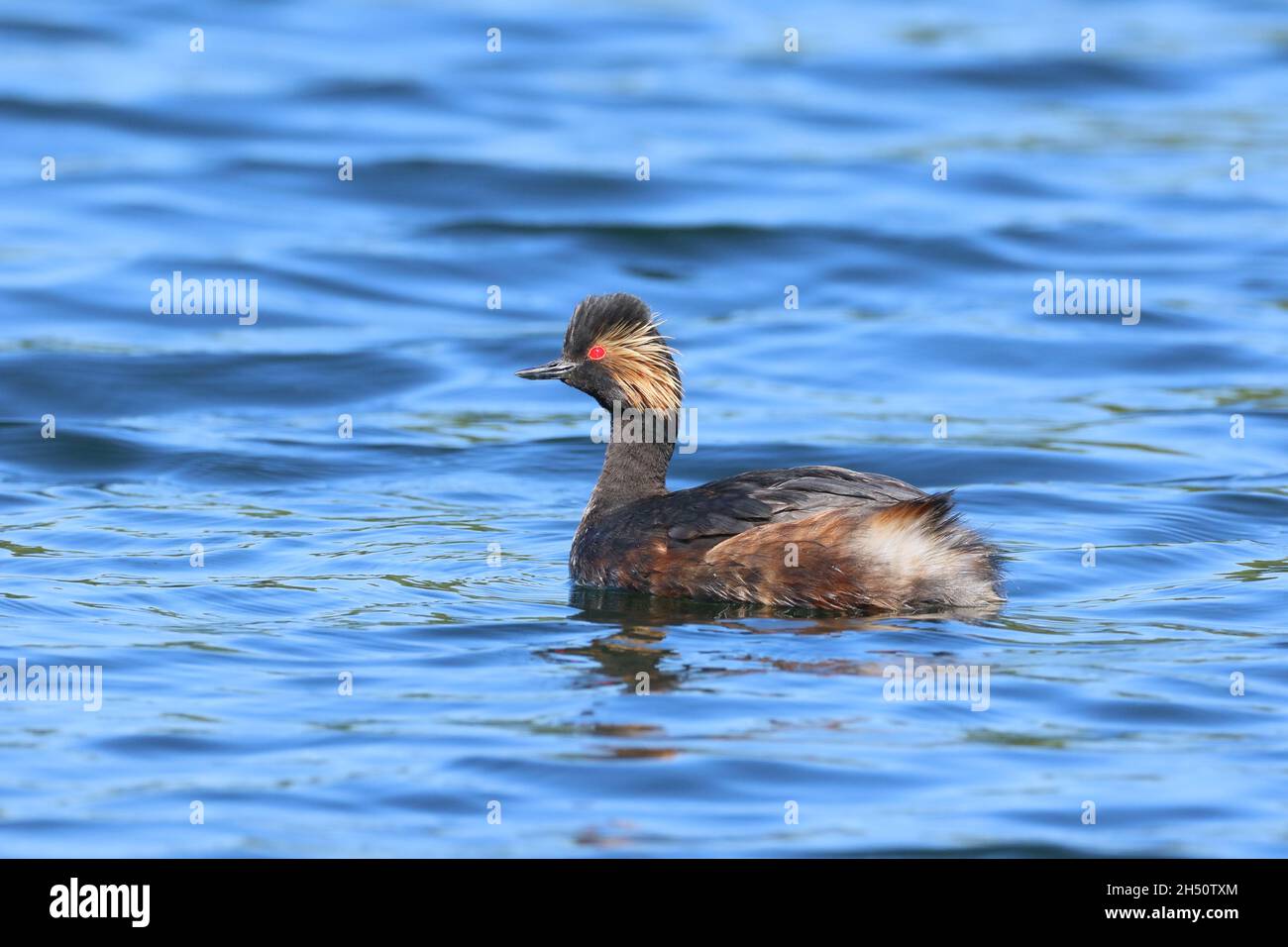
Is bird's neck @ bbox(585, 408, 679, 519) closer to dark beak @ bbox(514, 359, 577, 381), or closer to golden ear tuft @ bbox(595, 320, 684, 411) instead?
golden ear tuft @ bbox(595, 320, 684, 411)

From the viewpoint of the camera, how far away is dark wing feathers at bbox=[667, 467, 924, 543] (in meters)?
8.40

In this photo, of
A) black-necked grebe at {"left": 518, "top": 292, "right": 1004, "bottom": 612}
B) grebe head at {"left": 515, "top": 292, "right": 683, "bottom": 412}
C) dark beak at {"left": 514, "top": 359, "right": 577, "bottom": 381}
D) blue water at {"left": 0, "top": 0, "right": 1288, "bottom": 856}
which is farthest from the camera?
dark beak at {"left": 514, "top": 359, "right": 577, "bottom": 381}

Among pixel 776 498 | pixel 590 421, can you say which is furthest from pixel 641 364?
pixel 590 421

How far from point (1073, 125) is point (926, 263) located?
504 cm

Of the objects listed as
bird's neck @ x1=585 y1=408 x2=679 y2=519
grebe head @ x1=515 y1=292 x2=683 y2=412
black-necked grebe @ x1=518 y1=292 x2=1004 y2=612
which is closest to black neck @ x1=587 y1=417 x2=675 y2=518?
bird's neck @ x1=585 y1=408 x2=679 y2=519

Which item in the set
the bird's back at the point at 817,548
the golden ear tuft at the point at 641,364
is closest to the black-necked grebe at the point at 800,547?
the bird's back at the point at 817,548

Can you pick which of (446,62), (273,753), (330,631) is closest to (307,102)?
(446,62)

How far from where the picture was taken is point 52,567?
938 cm

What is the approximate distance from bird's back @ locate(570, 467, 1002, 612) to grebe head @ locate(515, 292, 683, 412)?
30.8 inches

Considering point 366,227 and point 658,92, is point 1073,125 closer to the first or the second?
point 658,92

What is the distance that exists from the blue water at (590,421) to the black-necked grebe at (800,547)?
0.47 feet

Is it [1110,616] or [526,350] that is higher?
[526,350]

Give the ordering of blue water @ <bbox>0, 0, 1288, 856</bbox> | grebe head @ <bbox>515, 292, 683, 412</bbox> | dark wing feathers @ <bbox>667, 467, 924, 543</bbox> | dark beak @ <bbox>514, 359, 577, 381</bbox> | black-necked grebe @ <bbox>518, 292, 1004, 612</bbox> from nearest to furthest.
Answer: blue water @ <bbox>0, 0, 1288, 856</bbox> → black-necked grebe @ <bbox>518, 292, 1004, 612</bbox> → dark wing feathers @ <bbox>667, 467, 924, 543</bbox> → grebe head @ <bbox>515, 292, 683, 412</bbox> → dark beak @ <bbox>514, 359, 577, 381</bbox>

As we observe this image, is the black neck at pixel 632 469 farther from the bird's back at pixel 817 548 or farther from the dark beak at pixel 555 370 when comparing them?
the bird's back at pixel 817 548
